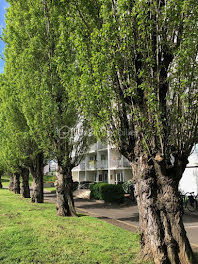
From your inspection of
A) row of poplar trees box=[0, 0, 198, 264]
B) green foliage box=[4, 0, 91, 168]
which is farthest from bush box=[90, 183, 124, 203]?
row of poplar trees box=[0, 0, 198, 264]

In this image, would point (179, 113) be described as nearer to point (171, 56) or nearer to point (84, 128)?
point (171, 56)

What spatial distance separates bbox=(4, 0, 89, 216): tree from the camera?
10.9 metres

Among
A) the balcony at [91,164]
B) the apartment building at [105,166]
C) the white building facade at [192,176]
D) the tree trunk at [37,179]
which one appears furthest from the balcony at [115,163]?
the tree trunk at [37,179]

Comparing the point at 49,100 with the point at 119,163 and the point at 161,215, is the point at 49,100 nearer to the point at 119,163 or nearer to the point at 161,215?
the point at 161,215

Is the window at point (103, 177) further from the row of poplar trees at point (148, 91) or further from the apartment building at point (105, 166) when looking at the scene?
the row of poplar trees at point (148, 91)

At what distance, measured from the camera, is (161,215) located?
17.1 ft

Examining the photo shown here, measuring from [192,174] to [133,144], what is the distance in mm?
15190

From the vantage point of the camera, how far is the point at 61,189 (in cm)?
1152

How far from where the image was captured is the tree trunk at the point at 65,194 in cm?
1148

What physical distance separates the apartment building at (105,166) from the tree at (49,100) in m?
10.3

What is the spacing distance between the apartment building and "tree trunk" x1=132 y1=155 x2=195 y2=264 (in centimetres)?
1657

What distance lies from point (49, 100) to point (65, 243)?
19.9ft

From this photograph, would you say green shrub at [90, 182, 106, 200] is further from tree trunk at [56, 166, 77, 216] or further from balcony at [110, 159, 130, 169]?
tree trunk at [56, 166, 77, 216]

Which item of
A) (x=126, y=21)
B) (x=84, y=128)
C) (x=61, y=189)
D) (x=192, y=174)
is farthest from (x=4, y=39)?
(x=192, y=174)
